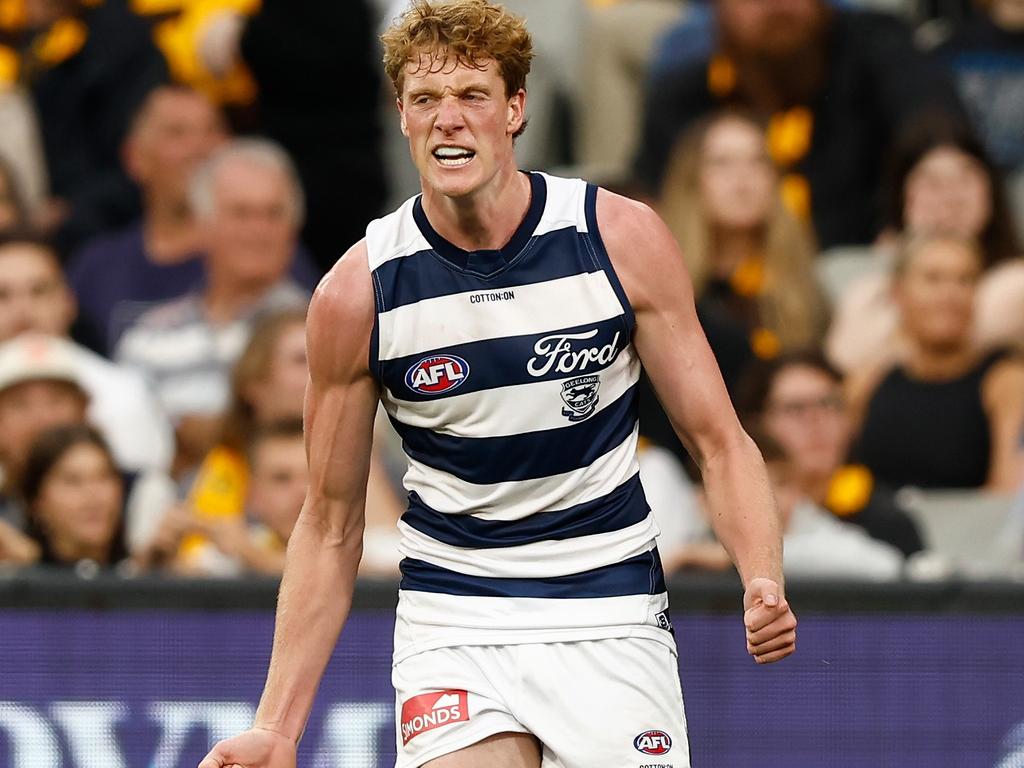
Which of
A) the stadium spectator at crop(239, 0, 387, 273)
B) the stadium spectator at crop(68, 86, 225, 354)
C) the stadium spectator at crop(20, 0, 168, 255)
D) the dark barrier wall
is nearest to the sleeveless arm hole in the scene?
the dark barrier wall

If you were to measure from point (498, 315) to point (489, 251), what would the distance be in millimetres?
147

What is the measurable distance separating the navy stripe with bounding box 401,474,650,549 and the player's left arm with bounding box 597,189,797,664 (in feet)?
0.66

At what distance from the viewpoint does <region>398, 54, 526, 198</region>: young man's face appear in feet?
13.6

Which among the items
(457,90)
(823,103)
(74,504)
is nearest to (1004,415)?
(823,103)

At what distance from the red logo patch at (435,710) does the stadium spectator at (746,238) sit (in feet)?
14.5

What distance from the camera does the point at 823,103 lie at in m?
9.42

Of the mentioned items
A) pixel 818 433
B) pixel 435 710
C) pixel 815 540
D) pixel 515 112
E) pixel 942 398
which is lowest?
pixel 435 710

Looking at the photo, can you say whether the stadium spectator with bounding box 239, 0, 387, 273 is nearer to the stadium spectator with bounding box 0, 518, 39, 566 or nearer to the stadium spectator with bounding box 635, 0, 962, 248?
the stadium spectator with bounding box 635, 0, 962, 248

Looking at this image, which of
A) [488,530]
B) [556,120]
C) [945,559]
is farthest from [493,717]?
[556,120]

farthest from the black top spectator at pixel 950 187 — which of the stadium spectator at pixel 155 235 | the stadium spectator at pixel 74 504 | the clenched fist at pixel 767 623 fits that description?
the clenched fist at pixel 767 623

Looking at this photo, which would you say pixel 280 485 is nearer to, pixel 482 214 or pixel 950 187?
pixel 482 214

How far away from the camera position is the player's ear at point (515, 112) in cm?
427

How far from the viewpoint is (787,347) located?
825 cm

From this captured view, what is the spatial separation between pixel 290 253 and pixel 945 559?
3384mm
